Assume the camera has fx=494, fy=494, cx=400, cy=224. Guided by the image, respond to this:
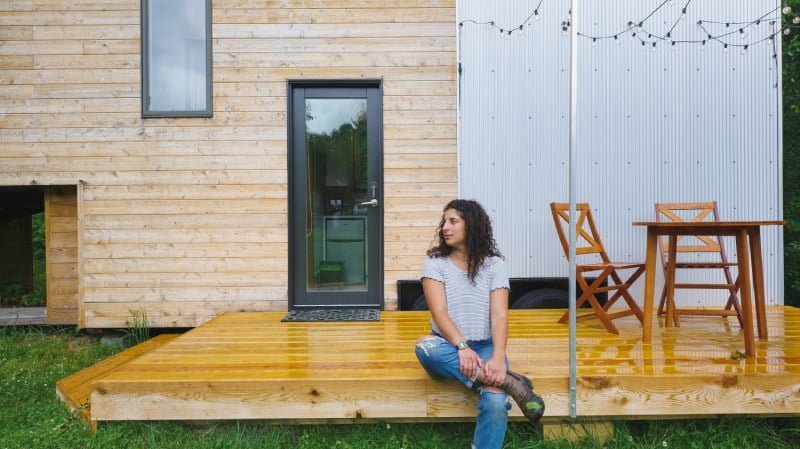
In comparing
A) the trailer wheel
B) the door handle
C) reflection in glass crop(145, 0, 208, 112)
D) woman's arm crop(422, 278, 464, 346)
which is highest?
reflection in glass crop(145, 0, 208, 112)

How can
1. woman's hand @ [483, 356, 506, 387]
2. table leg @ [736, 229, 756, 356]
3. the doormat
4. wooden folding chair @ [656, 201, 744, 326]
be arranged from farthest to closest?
the doormat → wooden folding chair @ [656, 201, 744, 326] → table leg @ [736, 229, 756, 356] → woman's hand @ [483, 356, 506, 387]

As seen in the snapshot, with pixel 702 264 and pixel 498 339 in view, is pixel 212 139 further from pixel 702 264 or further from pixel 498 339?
pixel 702 264

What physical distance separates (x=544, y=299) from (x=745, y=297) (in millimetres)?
1491

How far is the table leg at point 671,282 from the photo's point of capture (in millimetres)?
2781

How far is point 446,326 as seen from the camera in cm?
192

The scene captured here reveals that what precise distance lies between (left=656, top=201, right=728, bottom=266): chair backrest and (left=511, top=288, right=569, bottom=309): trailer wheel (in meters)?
0.77

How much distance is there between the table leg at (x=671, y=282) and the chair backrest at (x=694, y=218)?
393mm

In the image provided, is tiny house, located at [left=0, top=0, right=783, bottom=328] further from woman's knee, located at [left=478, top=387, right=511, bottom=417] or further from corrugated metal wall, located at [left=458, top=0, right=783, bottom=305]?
woman's knee, located at [left=478, top=387, right=511, bottom=417]

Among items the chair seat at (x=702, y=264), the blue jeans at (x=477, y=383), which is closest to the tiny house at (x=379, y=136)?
the chair seat at (x=702, y=264)

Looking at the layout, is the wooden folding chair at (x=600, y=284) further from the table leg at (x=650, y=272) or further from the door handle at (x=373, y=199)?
the door handle at (x=373, y=199)

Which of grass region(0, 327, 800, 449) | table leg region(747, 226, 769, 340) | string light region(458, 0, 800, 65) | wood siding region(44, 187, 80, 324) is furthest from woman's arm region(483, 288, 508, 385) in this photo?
wood siding region(44, 187, 80, 324)

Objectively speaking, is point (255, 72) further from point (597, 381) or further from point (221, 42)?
point (597, 381)

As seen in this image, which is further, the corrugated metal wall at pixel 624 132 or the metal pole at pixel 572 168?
the corrugated metal wall at pixel 624 132

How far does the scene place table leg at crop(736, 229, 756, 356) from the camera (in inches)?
93.4
